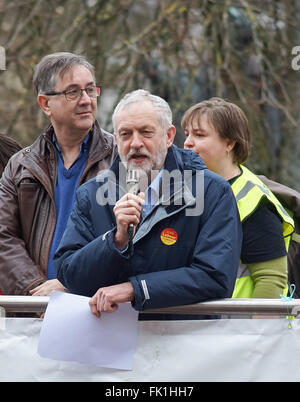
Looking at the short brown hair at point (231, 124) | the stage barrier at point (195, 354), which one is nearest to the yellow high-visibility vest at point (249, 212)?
the short brown hair at point (231, 124)

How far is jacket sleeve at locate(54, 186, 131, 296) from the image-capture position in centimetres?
327

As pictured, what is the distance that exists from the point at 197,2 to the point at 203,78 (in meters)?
0.76

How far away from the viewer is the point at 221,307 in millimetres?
3352

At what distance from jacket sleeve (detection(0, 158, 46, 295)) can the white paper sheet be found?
1.93 feet

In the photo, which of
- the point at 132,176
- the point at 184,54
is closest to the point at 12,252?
the point at 132,176

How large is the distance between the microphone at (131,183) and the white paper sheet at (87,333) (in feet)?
1.18

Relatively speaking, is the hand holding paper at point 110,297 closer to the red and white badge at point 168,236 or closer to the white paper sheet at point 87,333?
the white paper sheet at point 87,333

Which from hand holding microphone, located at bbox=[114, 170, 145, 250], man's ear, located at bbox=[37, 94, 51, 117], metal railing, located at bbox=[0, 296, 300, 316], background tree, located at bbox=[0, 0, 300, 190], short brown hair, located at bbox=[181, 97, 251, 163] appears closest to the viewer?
hand holding microphone, located at bbox=[114, 170, 145, 250]

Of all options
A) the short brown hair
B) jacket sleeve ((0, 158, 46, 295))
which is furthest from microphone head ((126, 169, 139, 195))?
the short brown hair

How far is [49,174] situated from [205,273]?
1.18m

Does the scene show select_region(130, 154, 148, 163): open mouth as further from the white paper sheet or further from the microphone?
the white paper sheet

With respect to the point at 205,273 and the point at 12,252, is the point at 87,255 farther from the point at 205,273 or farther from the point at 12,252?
the point at 12,252

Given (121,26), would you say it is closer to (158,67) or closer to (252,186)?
(158,67)
